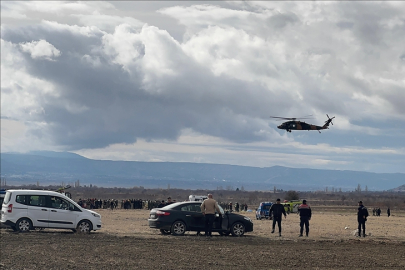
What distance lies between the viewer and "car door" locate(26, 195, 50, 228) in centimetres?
2395

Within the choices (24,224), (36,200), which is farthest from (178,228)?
(24,224)

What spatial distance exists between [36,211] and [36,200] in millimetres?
464

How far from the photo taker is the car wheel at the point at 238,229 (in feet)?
80.6

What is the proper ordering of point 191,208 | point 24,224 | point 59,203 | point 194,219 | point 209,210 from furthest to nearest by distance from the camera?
1. point 191,208
2. point 59,203
3. point 194,219
4. point 24,224
5. point 209,210

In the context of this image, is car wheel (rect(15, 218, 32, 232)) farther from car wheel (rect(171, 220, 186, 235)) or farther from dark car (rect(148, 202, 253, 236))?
car wheel (rect(171, 220, 186, 235))

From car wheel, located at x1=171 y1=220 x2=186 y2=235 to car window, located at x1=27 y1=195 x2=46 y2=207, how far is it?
5268 mm

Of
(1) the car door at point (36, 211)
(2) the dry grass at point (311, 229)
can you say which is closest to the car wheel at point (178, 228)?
(2) the dry grass at point (311, 229)

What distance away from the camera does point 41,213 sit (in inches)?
946

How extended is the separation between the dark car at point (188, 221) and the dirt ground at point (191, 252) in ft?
1.88

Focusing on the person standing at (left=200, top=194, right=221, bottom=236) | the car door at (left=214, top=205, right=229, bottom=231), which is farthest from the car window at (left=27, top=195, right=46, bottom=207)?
the car door at (left=214, top=205, right=229, bottom=231)

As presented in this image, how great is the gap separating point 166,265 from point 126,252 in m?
2.74

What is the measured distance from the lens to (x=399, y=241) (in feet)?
79.5

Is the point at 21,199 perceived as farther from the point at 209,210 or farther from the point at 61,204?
the point at 209,210

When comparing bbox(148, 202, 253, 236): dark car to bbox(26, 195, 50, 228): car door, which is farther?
bbox(148, 202, 253, 236): dark car
